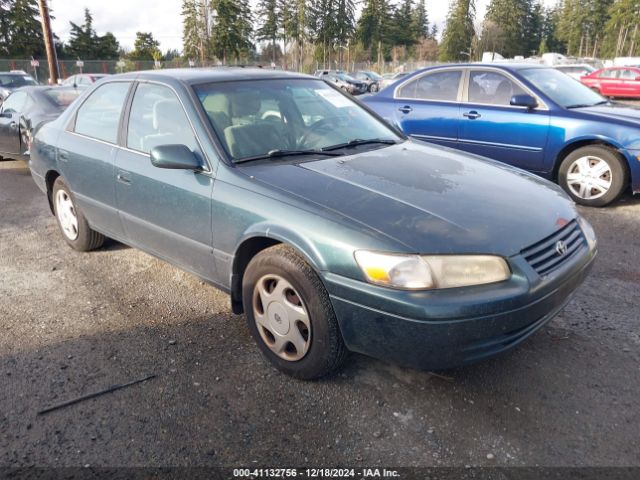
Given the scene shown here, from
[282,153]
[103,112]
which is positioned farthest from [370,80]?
[282,153]

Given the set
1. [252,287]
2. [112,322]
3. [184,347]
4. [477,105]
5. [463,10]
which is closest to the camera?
[252,287]

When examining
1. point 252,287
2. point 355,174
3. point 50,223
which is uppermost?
point 355,174

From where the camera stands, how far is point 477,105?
21.1ft

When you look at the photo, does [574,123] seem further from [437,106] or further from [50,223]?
[50,223]

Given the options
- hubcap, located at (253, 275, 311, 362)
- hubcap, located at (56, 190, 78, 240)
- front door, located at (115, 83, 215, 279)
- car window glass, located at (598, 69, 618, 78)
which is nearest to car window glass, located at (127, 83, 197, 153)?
front door, located at (115, 83, 215, 279)

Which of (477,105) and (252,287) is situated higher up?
(477,105)

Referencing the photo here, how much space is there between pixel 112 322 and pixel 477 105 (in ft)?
16.4

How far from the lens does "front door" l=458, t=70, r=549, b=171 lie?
5.98 metres

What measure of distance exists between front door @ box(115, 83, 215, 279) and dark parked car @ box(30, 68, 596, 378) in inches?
0.5

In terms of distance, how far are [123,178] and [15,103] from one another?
21.1 ft

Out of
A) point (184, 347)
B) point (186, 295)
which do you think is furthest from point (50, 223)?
point (184, 347)

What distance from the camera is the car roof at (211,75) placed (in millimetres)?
3439

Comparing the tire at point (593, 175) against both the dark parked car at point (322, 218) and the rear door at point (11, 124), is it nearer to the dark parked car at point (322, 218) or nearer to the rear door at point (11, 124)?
the dark parked car at point (322, 218)

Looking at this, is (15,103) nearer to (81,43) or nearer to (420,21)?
(81,43)
